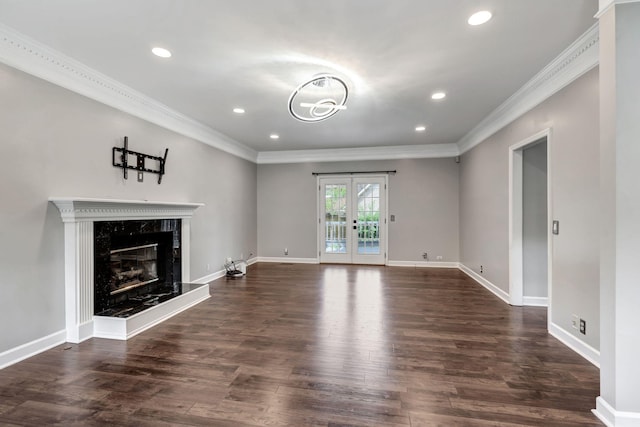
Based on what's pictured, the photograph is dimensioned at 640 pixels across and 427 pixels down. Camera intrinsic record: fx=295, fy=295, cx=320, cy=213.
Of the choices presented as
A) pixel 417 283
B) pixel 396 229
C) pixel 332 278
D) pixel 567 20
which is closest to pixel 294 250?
pixel 332 278

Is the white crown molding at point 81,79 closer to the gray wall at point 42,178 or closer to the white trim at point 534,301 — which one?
the gray wall at point 42,178

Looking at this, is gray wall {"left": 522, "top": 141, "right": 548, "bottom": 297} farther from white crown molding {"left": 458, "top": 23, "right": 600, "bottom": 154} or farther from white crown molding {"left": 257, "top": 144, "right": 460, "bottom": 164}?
white crown molding {"left": 257, "top": 144, "right": 460, "bottom": 164}

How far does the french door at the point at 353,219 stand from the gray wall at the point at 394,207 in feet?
0.69

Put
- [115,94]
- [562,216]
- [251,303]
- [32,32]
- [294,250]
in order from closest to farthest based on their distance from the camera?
[32,32] → [562,216] → [115,94] → [251,303] → [294,250]

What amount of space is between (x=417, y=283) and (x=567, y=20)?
160 inches

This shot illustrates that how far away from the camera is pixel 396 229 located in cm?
703

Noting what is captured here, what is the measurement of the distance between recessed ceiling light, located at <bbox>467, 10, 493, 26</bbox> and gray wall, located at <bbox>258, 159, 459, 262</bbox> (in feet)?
15.5

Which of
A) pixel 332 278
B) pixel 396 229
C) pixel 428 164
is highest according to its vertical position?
pixel 428 164

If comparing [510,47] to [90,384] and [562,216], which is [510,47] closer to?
[562,216]

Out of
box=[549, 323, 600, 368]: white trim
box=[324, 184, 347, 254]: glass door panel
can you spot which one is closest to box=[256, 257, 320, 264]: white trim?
box=[324, 184, 347, 254]: glass door panel

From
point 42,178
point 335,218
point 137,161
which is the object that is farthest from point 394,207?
point 42,178

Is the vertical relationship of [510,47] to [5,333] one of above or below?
above

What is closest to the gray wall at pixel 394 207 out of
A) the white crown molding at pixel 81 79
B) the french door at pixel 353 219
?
the french door at pixel 353 219

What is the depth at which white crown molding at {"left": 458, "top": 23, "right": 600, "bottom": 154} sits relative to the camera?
2.51 meters
